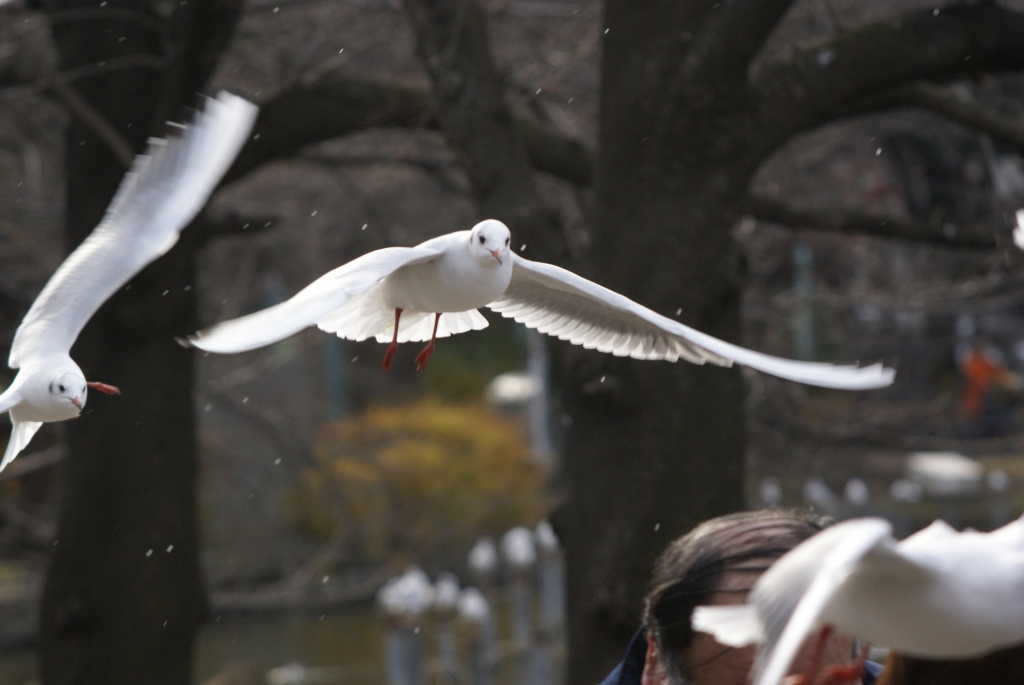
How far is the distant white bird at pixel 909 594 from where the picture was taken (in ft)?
3.81

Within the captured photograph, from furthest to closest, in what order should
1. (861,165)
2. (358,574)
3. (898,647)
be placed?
(358,574) → (861,165) → (898,647)

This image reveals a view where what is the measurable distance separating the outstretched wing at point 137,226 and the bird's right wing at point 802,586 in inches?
62.1

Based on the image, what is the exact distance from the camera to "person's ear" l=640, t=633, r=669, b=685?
1.76 m

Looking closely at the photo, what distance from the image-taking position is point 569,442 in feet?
12.3

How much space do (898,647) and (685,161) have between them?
8.00 feet

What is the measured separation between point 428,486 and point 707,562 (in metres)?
10.1

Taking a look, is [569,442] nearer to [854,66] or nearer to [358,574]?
[854,66]

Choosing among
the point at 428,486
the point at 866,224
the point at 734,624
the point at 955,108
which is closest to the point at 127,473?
the point at 866,224

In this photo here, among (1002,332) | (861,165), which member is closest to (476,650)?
(861,165)

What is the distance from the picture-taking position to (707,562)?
169cm

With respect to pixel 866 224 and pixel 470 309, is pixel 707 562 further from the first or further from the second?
pixel 866 224

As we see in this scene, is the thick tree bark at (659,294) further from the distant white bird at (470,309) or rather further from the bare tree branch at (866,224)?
the bare tree branch at (866,224)

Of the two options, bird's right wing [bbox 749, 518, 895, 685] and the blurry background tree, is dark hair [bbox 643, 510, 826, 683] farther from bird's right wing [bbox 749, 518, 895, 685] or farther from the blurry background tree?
the blurry background tree

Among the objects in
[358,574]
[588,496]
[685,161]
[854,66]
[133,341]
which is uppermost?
[854,66]
